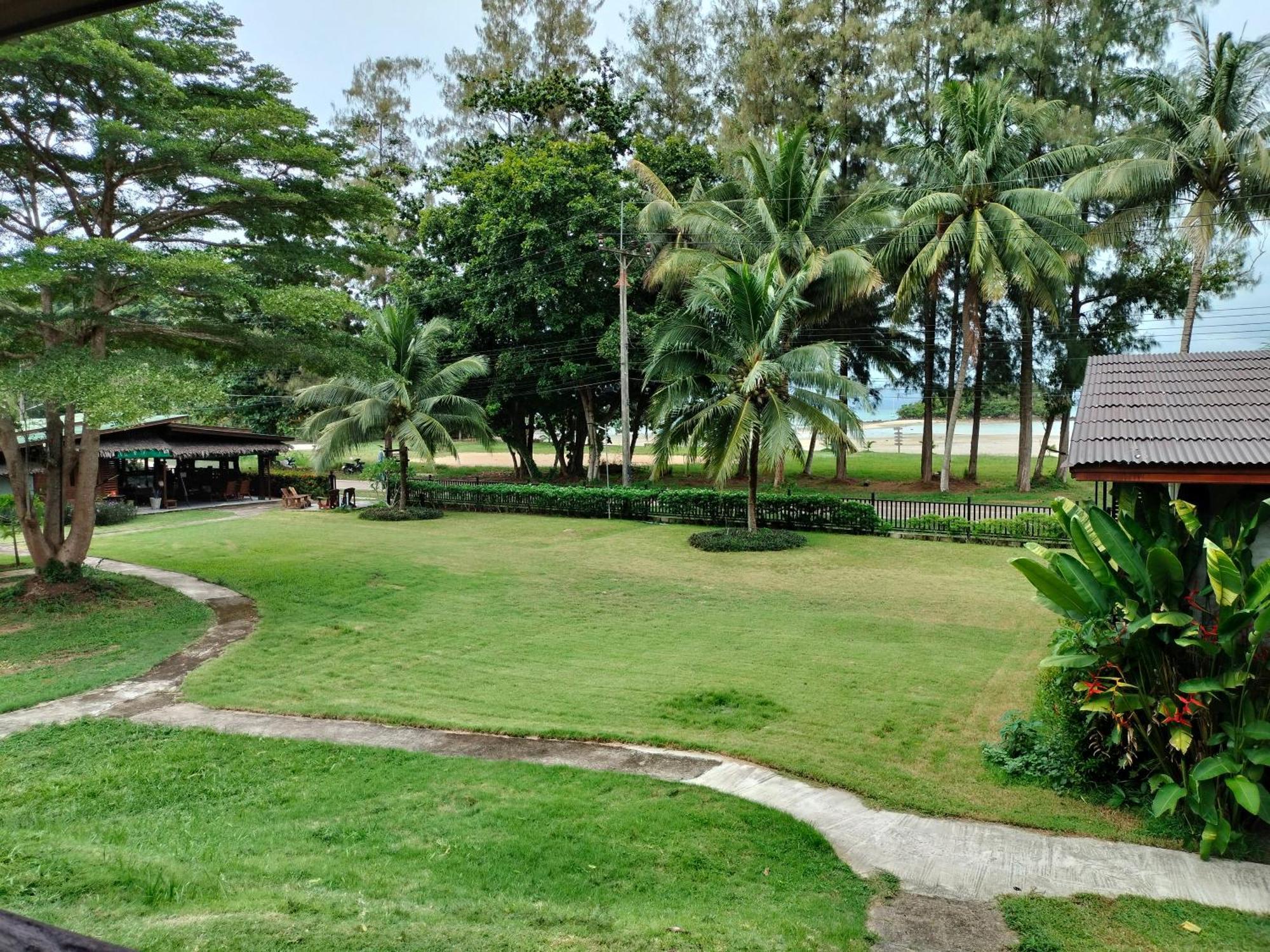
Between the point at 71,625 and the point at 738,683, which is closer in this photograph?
the point at 738,683

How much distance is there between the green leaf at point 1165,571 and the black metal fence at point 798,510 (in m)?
10.7

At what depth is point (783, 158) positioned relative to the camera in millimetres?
22375

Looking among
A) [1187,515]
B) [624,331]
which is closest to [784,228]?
[624,331]

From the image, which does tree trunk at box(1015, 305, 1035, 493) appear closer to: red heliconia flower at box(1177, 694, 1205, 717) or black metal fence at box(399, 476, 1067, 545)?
black metal fence at box(399, 476, 1067, 545)

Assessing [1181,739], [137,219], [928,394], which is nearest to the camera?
[1181,739]

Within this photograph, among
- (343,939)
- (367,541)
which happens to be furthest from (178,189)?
(343,939)

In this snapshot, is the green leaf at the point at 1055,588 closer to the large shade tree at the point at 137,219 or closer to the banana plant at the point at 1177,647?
the banana plant at the point at 1177,647

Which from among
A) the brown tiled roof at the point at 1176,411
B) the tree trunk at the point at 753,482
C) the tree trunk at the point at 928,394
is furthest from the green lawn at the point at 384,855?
the tree trunk at the point at 928,394

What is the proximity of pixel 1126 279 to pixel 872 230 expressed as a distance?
32.2ft

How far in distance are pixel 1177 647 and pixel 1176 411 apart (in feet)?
6.36

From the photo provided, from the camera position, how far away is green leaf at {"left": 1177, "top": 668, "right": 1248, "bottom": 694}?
4.97 m

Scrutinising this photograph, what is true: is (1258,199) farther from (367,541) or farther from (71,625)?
(71,625)

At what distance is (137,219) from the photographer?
42.5 feet

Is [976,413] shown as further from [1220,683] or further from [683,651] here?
[1220,683]
